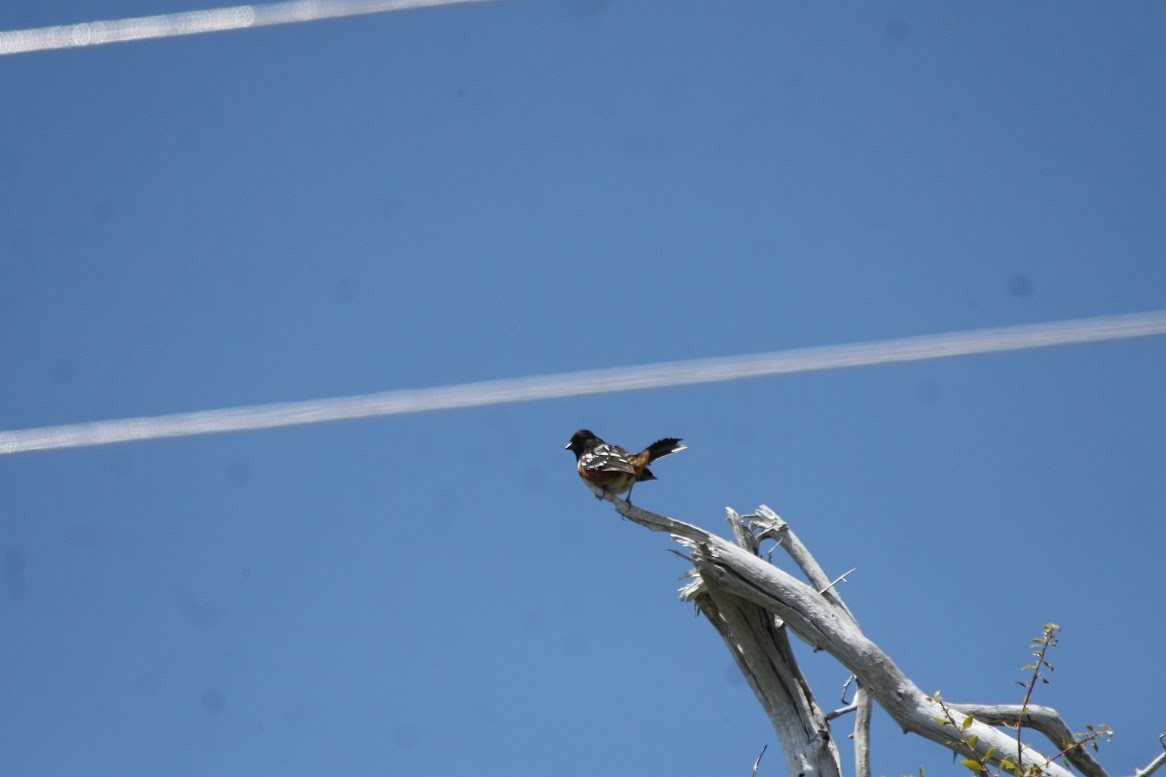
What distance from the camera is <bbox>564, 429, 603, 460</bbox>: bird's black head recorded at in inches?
290

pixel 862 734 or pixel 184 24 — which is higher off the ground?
pixel 184 24

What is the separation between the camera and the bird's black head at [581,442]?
7359mm

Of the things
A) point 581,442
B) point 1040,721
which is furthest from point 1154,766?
point 581,442

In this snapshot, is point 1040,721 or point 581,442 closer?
point 1040,721

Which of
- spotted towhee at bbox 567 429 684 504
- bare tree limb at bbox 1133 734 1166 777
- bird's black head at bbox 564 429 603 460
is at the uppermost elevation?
bird's black head at bbox 564 429 603 460

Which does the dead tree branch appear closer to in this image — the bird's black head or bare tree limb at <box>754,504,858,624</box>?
bare tree limb at <box>754,504,858,624</box>

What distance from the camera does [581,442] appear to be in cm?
749

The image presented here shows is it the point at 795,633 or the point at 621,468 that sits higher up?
the point at 621,468

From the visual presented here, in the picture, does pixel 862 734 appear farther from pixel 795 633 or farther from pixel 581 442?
pixel 581 442

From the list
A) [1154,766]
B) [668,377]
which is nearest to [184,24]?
[668,377]

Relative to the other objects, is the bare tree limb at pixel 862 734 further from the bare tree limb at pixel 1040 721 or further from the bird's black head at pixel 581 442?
the bird's black head at pixel 581 442

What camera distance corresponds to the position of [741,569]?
5.79 metres

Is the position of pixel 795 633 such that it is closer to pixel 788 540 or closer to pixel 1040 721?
pixel 788 540

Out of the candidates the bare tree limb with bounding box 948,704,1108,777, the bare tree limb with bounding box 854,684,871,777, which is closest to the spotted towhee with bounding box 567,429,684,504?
the bare tree limb with bounding box 854,684,871,777
